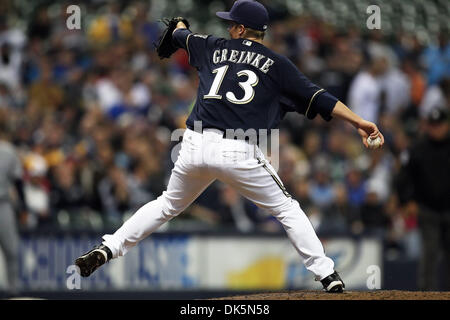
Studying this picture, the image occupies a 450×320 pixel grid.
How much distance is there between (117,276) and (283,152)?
3.01m

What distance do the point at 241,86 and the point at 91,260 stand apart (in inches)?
66.0

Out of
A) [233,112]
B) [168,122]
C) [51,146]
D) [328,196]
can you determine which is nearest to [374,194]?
[328,196]

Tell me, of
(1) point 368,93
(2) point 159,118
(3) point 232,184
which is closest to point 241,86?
(3) point 232,184

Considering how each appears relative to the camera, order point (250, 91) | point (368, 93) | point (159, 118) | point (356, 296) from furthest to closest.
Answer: point (368, 93), point (159, 118), point (250, 91), point (356, 296)

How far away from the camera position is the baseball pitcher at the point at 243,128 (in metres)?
6.41

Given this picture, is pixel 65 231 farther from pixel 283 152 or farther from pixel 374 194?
pixel 374 194

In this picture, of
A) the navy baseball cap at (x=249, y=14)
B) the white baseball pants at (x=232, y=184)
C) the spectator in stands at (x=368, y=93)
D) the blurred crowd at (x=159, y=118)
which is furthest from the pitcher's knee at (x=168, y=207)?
the spectator in stands at (x=368, y=93)

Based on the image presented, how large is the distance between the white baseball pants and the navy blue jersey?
158mm

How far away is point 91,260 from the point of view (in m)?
6.53

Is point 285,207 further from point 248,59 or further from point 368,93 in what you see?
point 368,93

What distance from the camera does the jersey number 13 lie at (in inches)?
253

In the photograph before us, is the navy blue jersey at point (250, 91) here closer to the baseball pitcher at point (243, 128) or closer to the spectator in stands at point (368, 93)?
the baseball pitcher at point (243, 128)

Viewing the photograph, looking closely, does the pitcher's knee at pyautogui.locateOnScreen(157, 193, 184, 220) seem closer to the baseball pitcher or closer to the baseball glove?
the baseball pitcher

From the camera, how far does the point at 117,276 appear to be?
468 inches
